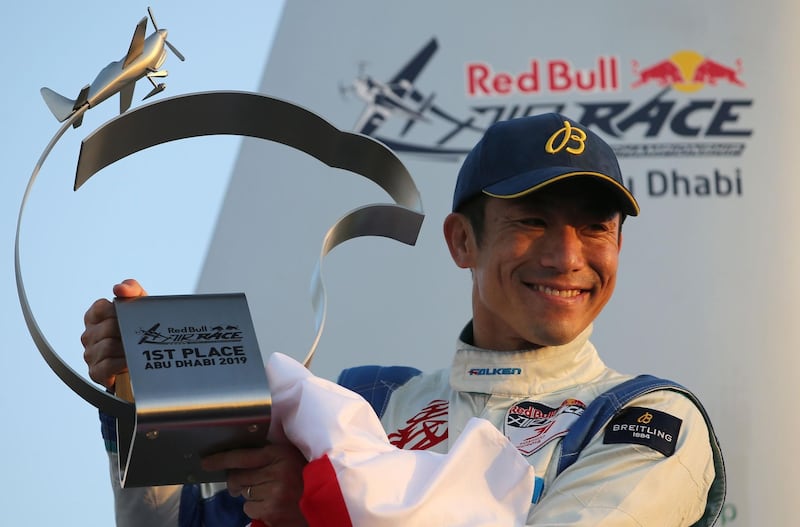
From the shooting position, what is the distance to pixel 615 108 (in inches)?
108

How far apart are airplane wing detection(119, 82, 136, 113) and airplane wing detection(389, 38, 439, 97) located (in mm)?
1749

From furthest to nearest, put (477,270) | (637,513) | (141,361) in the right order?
1. (477,270)
2. (637,513)
3. (141,361)

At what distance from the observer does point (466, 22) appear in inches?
111

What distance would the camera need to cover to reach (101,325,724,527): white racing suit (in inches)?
47.1

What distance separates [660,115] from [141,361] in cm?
207

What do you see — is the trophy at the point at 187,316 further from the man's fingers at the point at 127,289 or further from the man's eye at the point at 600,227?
the man's eye at the point at 600,227

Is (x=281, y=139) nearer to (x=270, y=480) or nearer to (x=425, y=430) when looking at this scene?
(x=270, y=480)

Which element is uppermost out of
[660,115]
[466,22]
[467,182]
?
[466,22]

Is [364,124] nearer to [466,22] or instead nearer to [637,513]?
[466,22]

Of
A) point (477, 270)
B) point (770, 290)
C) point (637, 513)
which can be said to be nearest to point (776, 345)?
point (770, 290)

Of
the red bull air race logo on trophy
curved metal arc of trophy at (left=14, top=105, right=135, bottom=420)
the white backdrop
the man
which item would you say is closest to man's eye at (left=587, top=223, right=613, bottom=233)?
the man

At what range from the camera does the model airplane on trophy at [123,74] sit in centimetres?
104

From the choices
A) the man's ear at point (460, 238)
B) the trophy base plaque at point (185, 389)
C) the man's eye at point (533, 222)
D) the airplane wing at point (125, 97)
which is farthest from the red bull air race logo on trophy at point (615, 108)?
the trophy base plaque at point (185, 389)

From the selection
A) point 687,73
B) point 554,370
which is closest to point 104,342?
point 554,370
